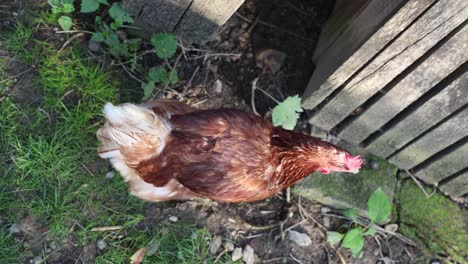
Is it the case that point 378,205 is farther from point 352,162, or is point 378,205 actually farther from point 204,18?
point 204,18

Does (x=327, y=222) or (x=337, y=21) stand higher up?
(x=337, y=21)

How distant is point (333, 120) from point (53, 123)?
4.89ft

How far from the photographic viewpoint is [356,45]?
7.47ft

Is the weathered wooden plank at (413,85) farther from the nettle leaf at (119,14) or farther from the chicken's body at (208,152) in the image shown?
the nettle leaf at (119,14)

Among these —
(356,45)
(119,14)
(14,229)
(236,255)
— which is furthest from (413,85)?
(14,229)

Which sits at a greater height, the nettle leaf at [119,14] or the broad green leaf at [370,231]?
the nettle leaf at [119,14]

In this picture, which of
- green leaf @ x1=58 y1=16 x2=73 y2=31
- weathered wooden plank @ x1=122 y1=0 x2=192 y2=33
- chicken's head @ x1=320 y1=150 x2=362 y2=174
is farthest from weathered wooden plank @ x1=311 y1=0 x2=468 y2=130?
green leaf @ x1=58 y1=16 x2=73 y2=31

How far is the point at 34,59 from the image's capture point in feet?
8.68

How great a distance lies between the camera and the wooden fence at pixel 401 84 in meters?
2.06

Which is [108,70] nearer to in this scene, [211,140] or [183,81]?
[183,81]

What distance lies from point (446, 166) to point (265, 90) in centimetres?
110

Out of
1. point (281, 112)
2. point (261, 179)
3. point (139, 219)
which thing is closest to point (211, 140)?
point (261, 179)

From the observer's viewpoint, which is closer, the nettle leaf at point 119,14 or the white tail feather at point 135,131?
the white tail feather at point 135,131

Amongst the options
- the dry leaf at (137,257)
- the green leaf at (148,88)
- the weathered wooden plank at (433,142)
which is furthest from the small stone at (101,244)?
the weathered wooden plank at (433,142)
